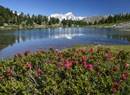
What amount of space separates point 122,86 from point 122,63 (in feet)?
8.37

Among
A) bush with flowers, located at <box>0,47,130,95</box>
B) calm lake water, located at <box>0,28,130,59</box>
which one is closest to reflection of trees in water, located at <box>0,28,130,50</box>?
calm lake water, located at <box>0,28,130,59</box>

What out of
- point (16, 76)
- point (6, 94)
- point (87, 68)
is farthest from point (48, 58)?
point (6, 94)

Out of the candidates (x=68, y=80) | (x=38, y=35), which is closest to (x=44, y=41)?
(x=38, y=35)

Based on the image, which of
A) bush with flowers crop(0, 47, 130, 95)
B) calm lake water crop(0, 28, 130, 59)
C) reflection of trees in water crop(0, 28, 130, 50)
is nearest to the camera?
bush with flowers crop(0, 47, 130, 95)

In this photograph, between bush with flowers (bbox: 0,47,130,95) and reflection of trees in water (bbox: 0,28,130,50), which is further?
reflection of trees in water (bbox: 0,28,130,50)

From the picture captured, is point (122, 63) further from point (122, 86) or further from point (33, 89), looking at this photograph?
point (33, 89)

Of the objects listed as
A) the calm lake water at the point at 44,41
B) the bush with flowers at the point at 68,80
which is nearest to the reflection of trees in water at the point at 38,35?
the calm lake water at the point at 44,41

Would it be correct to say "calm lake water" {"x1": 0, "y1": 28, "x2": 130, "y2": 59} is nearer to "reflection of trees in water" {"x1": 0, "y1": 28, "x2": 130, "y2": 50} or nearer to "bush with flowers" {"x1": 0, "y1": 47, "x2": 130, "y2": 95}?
"reflection of trees in water" {"x1": 0, "y1": 28, "x2": 130, "y2": 50}

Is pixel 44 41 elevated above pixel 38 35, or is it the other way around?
pixel 44 41

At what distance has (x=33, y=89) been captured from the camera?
29.9 feet

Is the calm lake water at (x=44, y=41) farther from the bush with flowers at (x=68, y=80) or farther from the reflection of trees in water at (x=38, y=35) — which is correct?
the bush with flowers at (x=68, y=80)

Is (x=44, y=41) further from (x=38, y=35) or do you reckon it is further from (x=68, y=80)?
(x=68, y=80)

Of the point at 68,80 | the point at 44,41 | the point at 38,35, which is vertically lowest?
the point at 38,35

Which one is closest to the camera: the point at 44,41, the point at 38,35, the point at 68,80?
the point at 68,80
